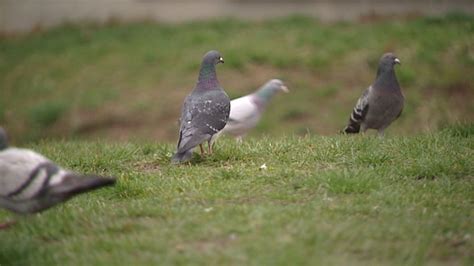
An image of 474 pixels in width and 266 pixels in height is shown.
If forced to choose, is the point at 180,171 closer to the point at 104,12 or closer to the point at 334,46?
the point at 334,46

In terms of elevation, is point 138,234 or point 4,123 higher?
point 138,234

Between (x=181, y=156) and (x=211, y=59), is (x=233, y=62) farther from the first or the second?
(x=181, y=156)

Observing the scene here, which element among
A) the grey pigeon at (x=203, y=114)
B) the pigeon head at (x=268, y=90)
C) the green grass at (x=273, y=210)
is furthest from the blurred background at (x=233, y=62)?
the green grass at (x=273, y=210)

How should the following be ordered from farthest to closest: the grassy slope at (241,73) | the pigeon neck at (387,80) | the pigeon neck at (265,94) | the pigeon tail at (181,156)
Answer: the grassy slope at (241,73) → the pigeon neck at (265,94) → the pigeon neck at (387,80) → the pigeon tail at (181,156)

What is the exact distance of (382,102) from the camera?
9070 millimetres

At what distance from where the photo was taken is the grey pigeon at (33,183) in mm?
5195

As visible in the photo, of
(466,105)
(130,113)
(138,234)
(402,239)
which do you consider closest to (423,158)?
(402,239)

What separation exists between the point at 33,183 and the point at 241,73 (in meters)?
9.61

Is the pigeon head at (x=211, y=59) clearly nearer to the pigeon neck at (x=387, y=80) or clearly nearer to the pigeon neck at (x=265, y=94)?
the pigeon neck at (x=265, y=94)

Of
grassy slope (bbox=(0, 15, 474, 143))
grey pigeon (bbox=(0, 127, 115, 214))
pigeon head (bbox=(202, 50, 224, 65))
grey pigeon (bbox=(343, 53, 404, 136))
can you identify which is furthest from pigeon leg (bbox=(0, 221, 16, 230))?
grassy slope (bbox=(0, 15, 474, 143))

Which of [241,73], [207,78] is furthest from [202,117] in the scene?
[241,73]

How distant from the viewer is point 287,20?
1655 cm

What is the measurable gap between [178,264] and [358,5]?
43.4 feet

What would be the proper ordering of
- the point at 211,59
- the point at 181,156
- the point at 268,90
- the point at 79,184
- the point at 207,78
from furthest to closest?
the point at 268,90 → the point at 211,59 → the point at 207,78 → the point at 181,156 → the point at 79,184
